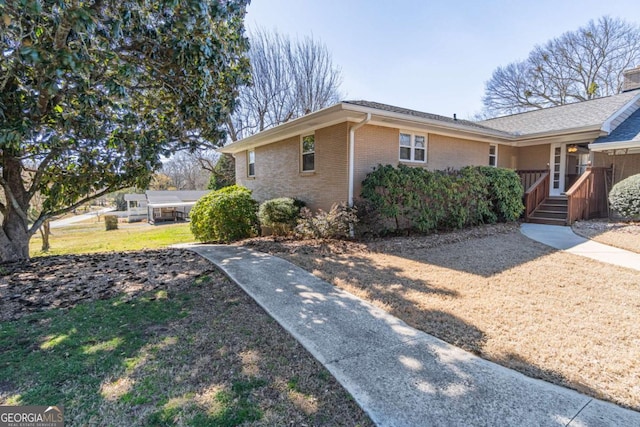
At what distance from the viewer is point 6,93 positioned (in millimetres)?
4621

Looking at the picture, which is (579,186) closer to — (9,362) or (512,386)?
(512,386)

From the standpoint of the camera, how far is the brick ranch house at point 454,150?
8602mm

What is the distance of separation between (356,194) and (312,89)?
14.6 meters

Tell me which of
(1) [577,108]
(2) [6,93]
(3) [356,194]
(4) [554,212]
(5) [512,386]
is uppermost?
(1) [577,108]

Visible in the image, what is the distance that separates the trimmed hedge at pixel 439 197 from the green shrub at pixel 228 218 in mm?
4553

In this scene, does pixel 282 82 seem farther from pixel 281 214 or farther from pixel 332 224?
pixel 332 224

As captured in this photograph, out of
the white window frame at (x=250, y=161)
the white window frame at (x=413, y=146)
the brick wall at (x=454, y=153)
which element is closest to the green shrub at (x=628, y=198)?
the brick wall at (x=454, y=153)

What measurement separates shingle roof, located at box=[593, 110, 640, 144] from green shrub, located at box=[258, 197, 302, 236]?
35.2 feet

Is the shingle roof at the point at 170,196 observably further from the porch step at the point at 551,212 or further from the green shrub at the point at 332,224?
the porch step at the point at 551,212

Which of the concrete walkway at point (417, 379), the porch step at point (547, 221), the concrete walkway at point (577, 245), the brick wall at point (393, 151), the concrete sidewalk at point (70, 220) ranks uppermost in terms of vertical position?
the brick wall at point (393, 151)

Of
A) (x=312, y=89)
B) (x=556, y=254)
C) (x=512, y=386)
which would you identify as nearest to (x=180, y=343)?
(x=512, y=386)

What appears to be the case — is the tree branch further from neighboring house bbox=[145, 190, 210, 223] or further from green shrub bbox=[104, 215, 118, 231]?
neighboring house bbox=[145, 190, 210, 223]

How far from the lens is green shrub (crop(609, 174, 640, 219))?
338 inches

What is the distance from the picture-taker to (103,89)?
18.9 feet
